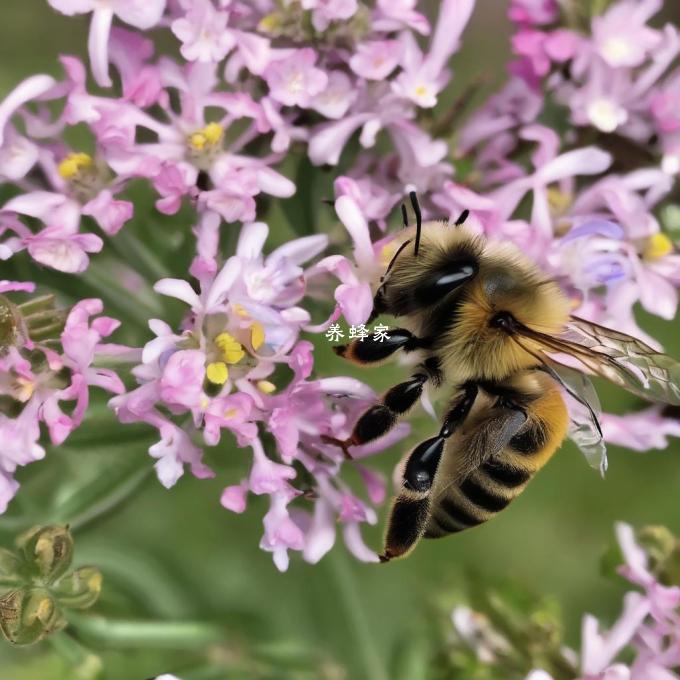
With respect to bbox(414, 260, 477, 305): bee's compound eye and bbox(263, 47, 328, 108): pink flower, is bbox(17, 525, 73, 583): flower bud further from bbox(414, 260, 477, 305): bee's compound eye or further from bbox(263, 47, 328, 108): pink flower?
bbox(263, 47, 328, 108): pink flower

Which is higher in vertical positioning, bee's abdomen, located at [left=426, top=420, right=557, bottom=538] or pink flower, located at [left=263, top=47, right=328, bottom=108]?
pink flower, located at [left=263, top=47, right=328, bottom=108]

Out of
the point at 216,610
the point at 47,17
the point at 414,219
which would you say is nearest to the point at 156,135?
the point at 414,219

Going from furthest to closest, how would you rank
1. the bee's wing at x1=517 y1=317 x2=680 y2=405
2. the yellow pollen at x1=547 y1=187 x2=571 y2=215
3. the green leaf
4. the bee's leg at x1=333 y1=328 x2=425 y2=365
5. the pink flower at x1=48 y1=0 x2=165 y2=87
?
the yellow pollen at x1=547 y1=187 x2=571 y2=215 < the green leaf < the pink flower at x1=48 y1=0 x2=165 y2=87 < the bee's leg at x1=333 y1=328 x2=425 y2=365 < the bee's wing at x1=517 y1=317 x2=680 y2=405

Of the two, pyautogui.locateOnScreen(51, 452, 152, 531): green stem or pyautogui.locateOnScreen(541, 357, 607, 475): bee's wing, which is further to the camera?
pyautogui.locateOnScreen(51, 452, 152, 531): green stem

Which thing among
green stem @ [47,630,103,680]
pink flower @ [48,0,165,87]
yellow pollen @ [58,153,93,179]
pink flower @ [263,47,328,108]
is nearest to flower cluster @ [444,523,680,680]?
green stem @ [47,630,103,680]

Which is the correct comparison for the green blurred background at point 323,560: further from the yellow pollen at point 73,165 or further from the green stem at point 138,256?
the yellow pollen at point 73,165

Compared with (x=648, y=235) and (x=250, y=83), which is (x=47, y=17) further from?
(x=648, y=235)
